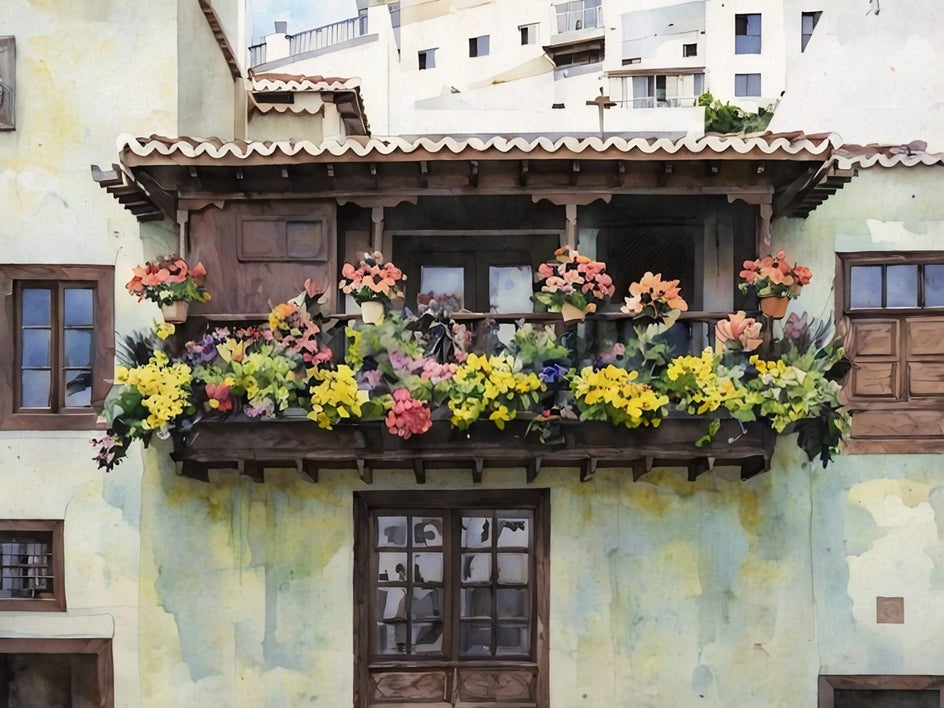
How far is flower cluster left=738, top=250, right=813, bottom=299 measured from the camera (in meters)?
6.87

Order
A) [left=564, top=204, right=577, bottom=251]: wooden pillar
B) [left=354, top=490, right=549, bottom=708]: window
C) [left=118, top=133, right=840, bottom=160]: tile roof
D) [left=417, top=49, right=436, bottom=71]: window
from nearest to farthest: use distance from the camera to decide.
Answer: [left=118, top=133, right=840, bottom=160]: tile roof < [left=564, top=204, right=577, bottom=251]: wooden pillar < [left=354, top=490, right=549, bottom=708]: window < [left=417, top=49, right=436, bottom=71]: window

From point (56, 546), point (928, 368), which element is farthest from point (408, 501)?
point (928, 368)

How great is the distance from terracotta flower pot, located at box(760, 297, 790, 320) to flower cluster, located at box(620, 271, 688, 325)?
2.35 feet

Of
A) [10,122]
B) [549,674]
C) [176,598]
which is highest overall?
[10,122]

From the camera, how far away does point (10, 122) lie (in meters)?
8.11

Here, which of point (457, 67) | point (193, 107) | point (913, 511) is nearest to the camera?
point (913, 511)

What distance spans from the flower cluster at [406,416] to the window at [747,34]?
28478mm

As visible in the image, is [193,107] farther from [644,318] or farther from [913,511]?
[913,511]

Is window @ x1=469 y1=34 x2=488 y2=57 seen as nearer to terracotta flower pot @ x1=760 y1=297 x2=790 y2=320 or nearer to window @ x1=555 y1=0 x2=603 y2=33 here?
window @ x1=555 y1=0 x2=603 y2=33

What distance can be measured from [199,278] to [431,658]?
14.0ft

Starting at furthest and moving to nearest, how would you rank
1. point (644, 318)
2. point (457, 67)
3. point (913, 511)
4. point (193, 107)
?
point (457, 67) < point (193, 107) < point (913, 511) < point (644, 318)

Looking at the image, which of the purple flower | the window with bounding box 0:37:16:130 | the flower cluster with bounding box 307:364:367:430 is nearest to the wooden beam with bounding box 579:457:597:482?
the purple flower

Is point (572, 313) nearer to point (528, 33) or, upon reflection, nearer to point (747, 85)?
point (747, 85)

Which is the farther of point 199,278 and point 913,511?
point 913,511
